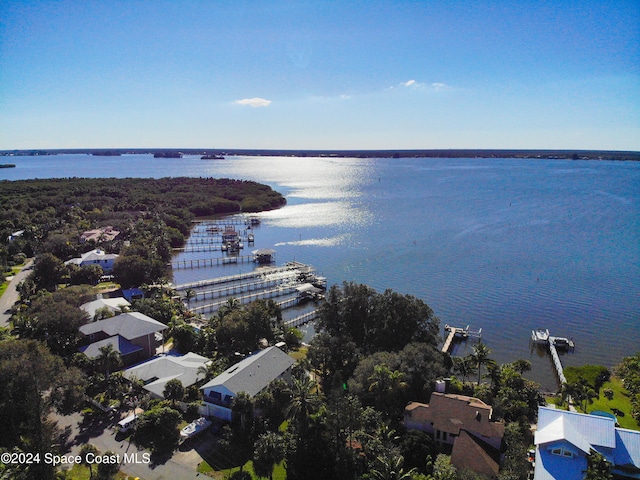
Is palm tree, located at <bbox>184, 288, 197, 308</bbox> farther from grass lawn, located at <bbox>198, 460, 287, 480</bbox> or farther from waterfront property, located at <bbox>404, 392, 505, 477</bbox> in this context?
waterfront property, located at <bbox>404, 392, 505, 477</bbox>

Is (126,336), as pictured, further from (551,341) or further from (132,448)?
(551,341)

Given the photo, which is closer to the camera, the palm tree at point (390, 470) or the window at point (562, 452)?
the palm tree at point (390, 470)

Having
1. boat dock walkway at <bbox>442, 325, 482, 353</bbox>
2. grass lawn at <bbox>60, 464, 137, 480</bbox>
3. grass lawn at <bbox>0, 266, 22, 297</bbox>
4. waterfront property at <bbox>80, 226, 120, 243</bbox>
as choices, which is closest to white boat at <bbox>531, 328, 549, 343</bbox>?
boat dock walkway at <bbox>442, 325, 482, 353</bbox>

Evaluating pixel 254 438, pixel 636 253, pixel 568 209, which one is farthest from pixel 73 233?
pixel 568 209

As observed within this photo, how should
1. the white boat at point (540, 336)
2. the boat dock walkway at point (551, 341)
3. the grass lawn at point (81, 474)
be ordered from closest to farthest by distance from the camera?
1. the grass lawn at point (81, 474)
2. the boat dock walkway at point (551, 341)
3. the white boat at point (540, 336)

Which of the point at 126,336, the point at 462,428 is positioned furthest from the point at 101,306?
the point at 462,428

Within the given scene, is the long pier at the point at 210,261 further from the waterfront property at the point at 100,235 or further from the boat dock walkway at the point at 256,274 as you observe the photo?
the waterfront property at the point at 100,235

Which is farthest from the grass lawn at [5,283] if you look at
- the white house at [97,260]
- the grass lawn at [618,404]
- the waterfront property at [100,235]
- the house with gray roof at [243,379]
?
the grass lawn at [618,404]
